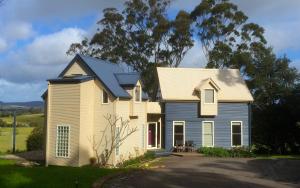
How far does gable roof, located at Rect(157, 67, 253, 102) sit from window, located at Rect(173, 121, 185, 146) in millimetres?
2066

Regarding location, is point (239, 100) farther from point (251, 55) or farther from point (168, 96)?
point (251, 55)

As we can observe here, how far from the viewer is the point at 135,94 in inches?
1414

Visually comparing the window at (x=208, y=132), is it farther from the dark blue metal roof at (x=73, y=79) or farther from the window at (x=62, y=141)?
the window at (x=62, y=141)

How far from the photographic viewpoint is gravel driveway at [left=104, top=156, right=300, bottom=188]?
2008cm

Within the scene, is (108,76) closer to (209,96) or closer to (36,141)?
(209,96)

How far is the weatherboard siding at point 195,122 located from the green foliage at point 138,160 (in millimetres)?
4402

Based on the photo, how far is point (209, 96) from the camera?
4138 centimetres

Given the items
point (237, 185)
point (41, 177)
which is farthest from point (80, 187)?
point (237, 185)

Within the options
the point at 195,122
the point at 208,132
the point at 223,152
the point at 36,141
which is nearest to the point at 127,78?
the point at 195,122

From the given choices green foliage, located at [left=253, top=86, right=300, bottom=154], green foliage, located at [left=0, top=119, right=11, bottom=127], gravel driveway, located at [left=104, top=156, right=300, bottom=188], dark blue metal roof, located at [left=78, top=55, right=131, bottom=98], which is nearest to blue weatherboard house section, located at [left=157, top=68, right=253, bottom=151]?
green foliage, located at [left=253, top=86, right=300, bottom=154]

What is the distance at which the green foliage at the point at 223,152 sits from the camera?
3844cm

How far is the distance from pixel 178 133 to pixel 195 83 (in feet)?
15.1

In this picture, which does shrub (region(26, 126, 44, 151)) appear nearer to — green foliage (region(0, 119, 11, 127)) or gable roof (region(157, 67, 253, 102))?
gable roof (region(157, 67, 253, 102))

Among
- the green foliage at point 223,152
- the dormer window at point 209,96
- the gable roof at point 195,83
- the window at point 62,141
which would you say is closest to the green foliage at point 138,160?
the window at point 62,141
